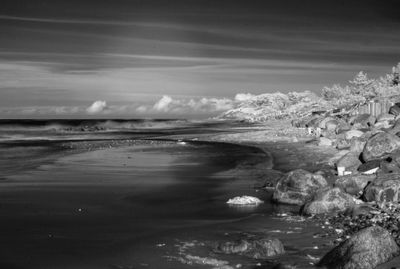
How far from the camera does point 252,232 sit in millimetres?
12500

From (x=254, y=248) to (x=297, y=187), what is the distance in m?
6.51

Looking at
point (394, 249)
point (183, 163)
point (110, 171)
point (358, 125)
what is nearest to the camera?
point (394, 249)

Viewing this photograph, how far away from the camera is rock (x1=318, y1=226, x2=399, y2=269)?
8828 mm

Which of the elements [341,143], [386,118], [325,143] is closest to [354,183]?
[341,143]

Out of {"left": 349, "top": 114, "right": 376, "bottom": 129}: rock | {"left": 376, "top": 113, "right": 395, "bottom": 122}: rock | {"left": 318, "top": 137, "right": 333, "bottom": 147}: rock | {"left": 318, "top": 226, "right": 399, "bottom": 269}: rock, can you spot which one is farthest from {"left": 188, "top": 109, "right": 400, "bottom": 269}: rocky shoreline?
{"left": 349, "top": 114, "right": 376, "bottom": 129}: rock

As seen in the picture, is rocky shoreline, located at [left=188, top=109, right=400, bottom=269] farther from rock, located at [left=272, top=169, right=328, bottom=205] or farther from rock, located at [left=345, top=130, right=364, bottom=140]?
rock, located at [left=345, top=130, right=364, bottom=140]

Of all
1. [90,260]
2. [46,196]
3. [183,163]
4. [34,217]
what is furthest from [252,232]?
[183,163]

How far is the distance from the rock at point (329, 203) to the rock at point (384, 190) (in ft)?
2.31

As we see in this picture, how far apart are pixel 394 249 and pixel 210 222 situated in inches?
222

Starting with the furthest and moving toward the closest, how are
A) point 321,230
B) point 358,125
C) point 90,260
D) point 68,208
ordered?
Result: point 358,125 → point 68,208 → point 321,230 → point 90,260

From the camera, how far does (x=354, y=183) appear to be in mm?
16562

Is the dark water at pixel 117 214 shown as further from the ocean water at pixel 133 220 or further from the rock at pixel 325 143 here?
the rock at pixel 325 143

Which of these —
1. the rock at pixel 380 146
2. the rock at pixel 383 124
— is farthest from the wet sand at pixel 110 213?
the rock at pixel 383 124

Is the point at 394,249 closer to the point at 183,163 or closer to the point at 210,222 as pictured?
the point at 210,222
